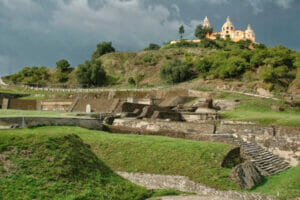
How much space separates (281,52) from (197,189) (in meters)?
48.0

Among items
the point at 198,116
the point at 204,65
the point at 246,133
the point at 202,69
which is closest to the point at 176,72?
the point at 202,69

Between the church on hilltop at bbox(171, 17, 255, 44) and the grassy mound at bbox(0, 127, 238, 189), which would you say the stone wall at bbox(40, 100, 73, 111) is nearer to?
the grassy mound at bbox(0, 127, 238, 189)

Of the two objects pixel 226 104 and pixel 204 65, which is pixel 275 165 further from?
pixel 204 65

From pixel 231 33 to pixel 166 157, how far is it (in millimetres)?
98265

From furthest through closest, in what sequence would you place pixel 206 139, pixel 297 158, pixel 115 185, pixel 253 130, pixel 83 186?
1. pixel 253 130
2. pixel 297 158
3. pixel 206 139
4. pixel 115 185
5. pixel 83 186

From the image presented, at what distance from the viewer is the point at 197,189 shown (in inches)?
379

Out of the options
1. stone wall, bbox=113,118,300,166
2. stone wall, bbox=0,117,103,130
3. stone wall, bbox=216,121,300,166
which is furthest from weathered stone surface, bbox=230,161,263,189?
stone wall, bbox=0,117,103,130

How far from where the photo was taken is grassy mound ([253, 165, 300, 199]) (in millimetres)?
9578

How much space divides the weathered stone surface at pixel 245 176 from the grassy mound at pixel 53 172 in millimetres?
3818

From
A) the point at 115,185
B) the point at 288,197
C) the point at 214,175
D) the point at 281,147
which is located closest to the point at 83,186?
the point at 115,185

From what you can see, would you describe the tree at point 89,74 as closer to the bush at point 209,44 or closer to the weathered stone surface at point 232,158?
the bush at point 209,44

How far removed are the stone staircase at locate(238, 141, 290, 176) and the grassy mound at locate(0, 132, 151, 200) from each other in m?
7.50

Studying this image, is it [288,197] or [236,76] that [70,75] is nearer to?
[236,76]

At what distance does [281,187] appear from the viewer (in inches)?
422
